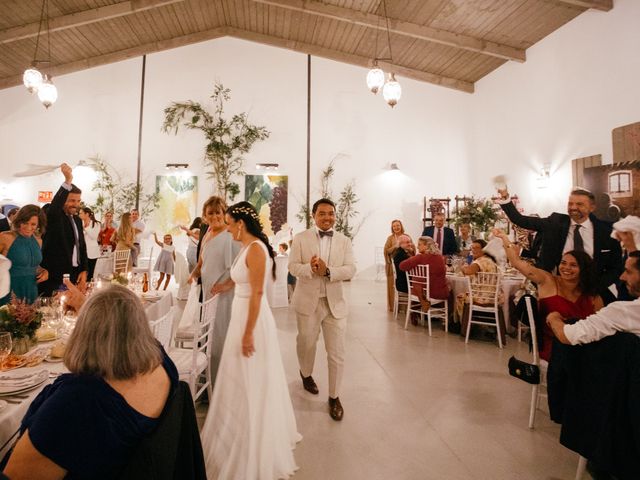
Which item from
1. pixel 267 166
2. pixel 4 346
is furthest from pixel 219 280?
pixel 267 166

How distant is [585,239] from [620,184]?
281cm

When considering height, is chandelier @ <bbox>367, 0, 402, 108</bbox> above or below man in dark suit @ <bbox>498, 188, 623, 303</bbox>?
above

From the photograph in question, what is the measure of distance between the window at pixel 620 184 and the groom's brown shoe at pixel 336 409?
505cm

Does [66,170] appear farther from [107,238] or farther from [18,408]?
[107,238]

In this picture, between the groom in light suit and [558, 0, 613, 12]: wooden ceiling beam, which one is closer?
the groom in light suit

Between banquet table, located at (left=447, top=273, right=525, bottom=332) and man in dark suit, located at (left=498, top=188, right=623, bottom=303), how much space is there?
5.54 feet

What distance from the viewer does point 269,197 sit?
1045 centimetres

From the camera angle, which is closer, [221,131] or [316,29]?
[316,29]

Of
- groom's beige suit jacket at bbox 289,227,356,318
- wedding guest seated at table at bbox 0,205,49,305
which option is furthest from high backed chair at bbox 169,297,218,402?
wedding guest seated at table at bbox 0,205,49,305

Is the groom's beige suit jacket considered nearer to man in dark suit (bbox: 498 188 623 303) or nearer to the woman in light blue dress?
the woman in light blue dress

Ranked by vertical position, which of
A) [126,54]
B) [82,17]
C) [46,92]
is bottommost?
[46,92]

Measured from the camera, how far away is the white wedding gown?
2090 millimetres

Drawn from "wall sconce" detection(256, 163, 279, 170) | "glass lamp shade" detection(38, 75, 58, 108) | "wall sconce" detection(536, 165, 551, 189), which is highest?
"glass lamp shade" detection(38, 75, 58, 108)

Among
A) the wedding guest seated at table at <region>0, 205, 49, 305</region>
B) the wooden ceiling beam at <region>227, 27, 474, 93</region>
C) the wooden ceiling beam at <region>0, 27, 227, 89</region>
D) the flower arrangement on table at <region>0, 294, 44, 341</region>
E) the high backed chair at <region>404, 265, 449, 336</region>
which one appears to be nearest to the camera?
the flower arrangement on table at <region>0, 294, 44, 341</region>
